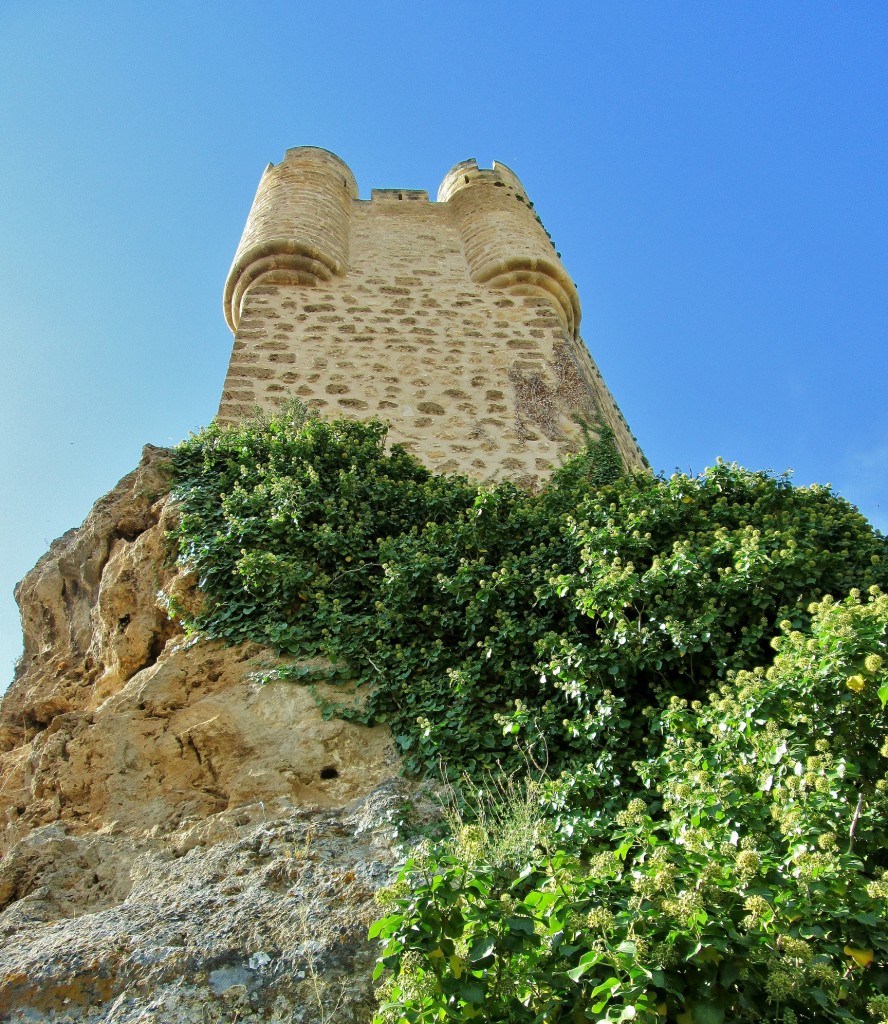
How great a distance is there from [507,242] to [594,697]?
271 inches

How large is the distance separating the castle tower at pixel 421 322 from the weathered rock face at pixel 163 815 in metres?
2.26

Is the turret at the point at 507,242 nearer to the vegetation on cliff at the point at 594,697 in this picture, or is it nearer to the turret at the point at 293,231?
the turret at the point at 293,231

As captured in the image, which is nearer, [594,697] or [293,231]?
[594,697]

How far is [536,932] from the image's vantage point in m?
2.62

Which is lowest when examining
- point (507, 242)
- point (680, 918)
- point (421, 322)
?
point (680, 918)

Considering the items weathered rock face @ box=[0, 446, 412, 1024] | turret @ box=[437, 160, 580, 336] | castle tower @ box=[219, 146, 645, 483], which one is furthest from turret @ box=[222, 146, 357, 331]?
weathered rock face @ box=[0, 446, 412, 1024]

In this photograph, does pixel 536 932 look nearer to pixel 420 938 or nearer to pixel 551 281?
pixel 420 938

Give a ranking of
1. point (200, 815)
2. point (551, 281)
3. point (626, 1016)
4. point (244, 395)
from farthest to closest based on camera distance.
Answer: point (551, 281) < point (244, 395) < point (200, 815) < point (626, 1016)

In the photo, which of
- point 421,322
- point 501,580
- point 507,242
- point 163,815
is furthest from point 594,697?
point 507,242

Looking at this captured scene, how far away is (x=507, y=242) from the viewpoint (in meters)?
10.4

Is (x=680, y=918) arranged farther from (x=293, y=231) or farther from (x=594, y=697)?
(x=293, y=231)

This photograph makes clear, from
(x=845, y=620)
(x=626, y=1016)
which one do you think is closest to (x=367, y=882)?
(x=626, y=1016)

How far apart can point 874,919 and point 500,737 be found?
2122 mm

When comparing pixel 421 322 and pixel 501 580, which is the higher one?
pixel 421 322
